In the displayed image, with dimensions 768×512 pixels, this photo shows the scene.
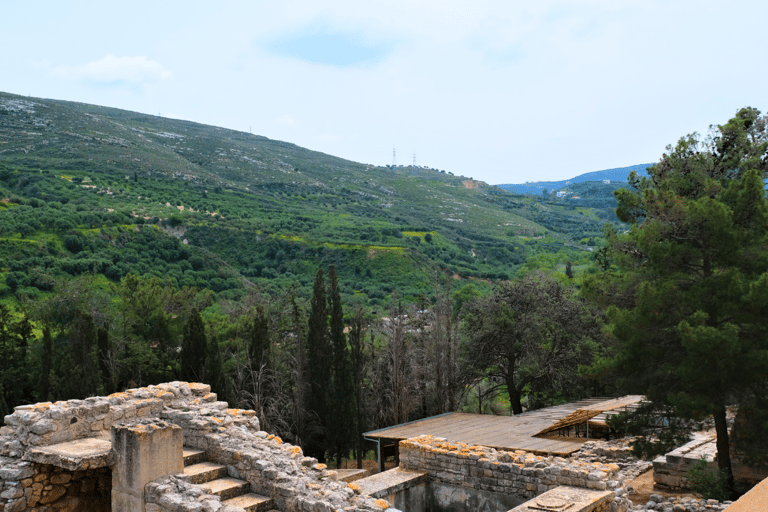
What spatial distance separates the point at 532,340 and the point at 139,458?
19.5 m

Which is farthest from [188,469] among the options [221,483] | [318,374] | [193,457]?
[318,374]

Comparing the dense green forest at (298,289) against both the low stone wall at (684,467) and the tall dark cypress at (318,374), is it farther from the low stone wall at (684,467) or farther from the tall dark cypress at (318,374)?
the low stone wall at (684,467)

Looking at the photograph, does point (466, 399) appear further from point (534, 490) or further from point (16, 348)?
point (16, 348)

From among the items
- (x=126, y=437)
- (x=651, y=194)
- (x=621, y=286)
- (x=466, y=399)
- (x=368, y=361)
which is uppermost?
(x=651, y=194)

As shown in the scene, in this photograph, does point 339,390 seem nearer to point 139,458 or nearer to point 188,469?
point 188,469

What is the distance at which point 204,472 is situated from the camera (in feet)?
27.0

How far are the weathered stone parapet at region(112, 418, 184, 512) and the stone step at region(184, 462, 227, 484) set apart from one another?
50cm

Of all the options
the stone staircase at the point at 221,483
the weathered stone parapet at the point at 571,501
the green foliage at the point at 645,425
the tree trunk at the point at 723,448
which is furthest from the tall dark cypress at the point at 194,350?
the tree trunk at the point at 723,448

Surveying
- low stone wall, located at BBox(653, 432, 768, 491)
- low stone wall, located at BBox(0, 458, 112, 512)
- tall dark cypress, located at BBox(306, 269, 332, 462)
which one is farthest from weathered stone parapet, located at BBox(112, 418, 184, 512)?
tall dark cypress, located at BBox(306, 269, 332, 462)

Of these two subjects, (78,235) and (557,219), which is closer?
(78,235)

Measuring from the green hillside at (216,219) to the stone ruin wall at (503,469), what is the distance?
22.7 m

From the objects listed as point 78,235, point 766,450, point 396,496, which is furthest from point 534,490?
point 78,235

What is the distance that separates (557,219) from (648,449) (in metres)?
106

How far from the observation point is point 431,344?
26031 millimetres
